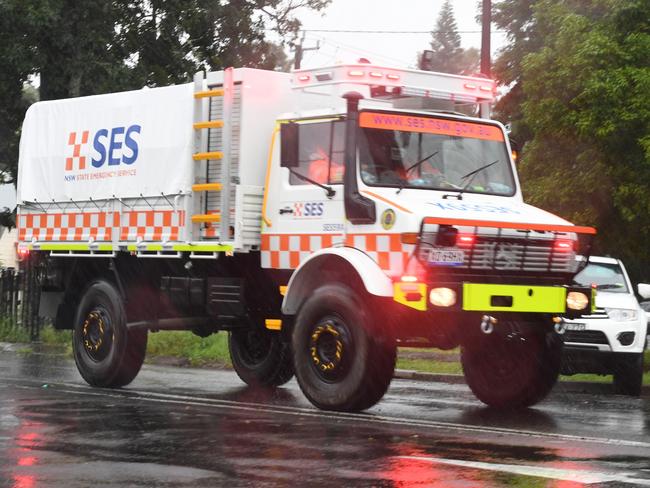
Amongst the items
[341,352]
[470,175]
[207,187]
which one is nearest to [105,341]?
[207,187]

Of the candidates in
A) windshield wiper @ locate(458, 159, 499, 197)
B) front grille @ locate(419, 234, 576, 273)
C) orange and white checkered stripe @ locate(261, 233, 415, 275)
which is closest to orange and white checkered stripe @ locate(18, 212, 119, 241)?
orange and white checkered stripe @ locate(261, 233, 415, 275)

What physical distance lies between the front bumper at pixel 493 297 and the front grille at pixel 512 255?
0.66 ft

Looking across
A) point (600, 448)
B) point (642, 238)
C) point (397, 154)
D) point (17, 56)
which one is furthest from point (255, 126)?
point (17, 56)

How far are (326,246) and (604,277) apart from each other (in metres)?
5.91

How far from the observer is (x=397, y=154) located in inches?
496

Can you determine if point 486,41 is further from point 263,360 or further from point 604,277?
point 263,360

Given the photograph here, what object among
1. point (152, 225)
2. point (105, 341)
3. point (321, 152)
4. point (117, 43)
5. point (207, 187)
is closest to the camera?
point (321, 152)

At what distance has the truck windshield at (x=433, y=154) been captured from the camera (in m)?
12.5

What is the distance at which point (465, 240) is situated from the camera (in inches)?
462

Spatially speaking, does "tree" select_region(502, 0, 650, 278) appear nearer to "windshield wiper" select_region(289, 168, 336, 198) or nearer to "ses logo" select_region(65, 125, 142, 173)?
"ses logo" select_region(65, 125, 142, 173)

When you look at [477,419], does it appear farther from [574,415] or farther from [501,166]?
[501,166]

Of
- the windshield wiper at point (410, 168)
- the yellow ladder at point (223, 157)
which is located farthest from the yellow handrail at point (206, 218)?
the windshield wiper at point (410, 168)

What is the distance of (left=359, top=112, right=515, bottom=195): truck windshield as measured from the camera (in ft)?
41.0

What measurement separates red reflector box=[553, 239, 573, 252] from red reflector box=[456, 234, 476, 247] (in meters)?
0.94
